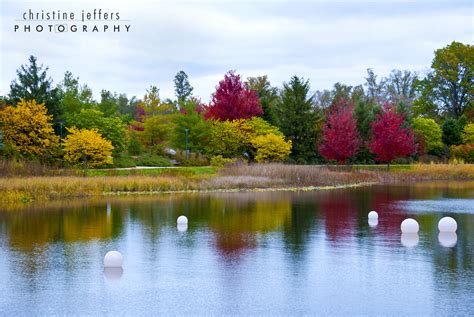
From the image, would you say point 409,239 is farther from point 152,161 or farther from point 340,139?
point 340,139

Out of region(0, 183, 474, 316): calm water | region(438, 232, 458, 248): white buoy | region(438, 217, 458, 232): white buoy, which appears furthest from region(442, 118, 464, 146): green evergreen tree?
region(438, 232, 458, 248): white buoy

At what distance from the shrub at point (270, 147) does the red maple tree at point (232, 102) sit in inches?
187

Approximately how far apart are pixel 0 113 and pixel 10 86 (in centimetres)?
623

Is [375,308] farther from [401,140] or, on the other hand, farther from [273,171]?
[401,140]

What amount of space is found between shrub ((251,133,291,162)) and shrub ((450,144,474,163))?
71.0ft

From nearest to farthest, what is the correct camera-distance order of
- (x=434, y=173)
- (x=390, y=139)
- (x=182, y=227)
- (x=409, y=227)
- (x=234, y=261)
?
(x=234, y=261) < (x=409, y=227) < (x=182, y=227) < (x=434, y=173) < (x=390, y=139)

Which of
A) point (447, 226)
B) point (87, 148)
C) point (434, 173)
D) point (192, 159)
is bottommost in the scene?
point (447, 226)

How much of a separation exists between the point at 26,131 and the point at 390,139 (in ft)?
103

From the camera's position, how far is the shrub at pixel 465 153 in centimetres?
6900

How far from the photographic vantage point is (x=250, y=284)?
16.9 metres

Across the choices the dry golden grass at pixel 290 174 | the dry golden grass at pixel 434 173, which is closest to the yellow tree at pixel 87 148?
the dry golden grass at pixel 290 174

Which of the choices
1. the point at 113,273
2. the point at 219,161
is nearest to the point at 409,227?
the point at 113,273

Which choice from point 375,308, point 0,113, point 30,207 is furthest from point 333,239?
point 0,113

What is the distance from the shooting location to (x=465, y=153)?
69250 mm
